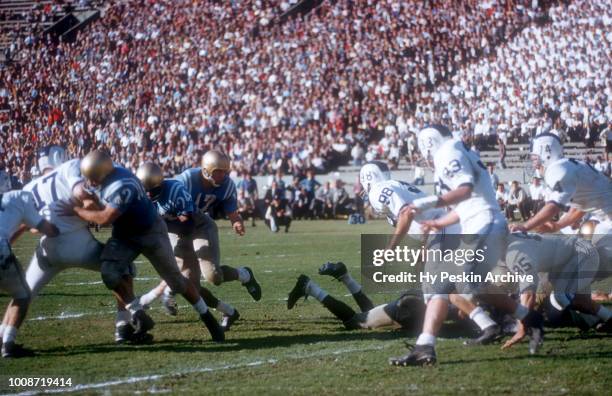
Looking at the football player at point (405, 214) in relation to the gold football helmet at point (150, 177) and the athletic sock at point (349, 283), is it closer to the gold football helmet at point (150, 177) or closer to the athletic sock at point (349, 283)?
the athletic sock at point (349, 283)

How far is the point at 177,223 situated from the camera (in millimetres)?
8469

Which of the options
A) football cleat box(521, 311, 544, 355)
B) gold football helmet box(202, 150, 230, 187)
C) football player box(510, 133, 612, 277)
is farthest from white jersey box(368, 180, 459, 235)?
gold football helmet box(202, 150, 230, 187)

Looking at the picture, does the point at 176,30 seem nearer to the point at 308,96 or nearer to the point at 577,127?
the point at 308,96

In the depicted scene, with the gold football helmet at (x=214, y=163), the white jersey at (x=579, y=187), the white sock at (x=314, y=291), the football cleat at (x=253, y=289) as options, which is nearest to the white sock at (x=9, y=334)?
the white sock at (x=314, y=291)

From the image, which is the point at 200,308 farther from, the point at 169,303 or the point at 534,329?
the point at 534,329

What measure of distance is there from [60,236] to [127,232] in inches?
20.6

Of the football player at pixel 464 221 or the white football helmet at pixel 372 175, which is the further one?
the white football helmet at pixel 372 175

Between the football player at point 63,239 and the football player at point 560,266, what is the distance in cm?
318

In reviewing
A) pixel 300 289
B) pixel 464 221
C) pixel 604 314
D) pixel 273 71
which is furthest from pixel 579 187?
pixel 273 71

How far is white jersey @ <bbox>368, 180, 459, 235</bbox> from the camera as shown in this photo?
24.2 feet

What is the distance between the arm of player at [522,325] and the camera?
22.0 feet

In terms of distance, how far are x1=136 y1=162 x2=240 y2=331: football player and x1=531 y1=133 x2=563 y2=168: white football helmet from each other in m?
3.02

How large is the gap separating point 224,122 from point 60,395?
2256 cm

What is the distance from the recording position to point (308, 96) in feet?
93.0
